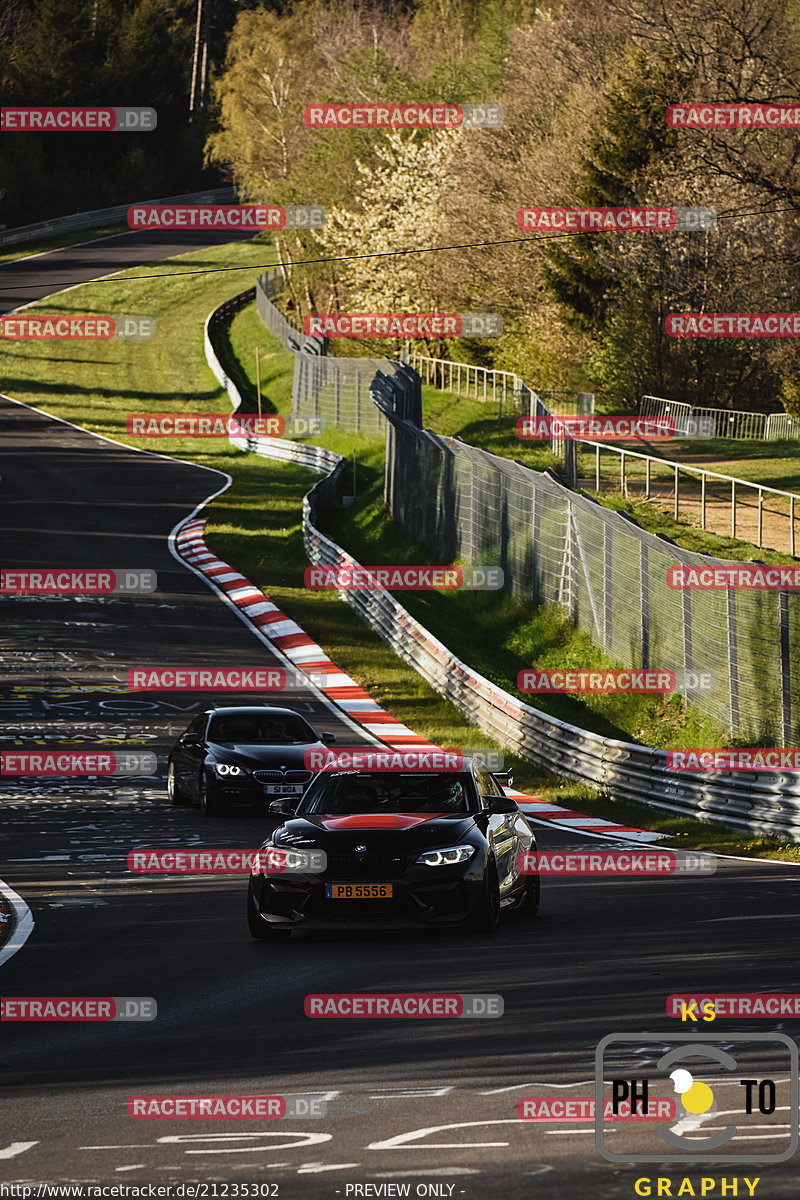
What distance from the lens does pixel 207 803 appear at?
19.2m

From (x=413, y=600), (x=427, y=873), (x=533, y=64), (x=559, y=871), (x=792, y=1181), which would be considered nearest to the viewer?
(x=792, y=1181)

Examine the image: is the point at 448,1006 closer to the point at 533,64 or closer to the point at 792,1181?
the point at 792,1181

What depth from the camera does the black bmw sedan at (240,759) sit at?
1909cm

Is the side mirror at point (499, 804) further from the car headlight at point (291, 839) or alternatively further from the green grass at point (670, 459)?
the green grass at point (670, 459)

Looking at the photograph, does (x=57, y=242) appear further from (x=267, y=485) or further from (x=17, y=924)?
(x=17, y=924)

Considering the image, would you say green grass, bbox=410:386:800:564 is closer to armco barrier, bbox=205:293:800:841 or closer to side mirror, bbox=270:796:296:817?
armco barrier, bbox=205:293:800:841

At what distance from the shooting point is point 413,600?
113 ft

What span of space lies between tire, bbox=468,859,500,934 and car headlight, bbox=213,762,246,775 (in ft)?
24.6

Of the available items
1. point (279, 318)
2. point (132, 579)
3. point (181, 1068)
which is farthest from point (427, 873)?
point (279, 318)

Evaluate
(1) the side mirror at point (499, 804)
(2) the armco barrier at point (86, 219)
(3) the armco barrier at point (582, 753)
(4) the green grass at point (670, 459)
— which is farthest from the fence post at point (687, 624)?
(2) the armco barrier at point (86, 219)

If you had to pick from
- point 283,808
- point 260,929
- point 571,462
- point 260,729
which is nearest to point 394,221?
point 571,462

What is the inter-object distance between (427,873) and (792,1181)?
5798 millimetres

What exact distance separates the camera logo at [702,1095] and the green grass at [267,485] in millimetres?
8946

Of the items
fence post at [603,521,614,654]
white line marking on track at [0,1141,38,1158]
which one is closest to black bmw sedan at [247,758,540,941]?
white line marking on track at [0,1141,38,1158]
